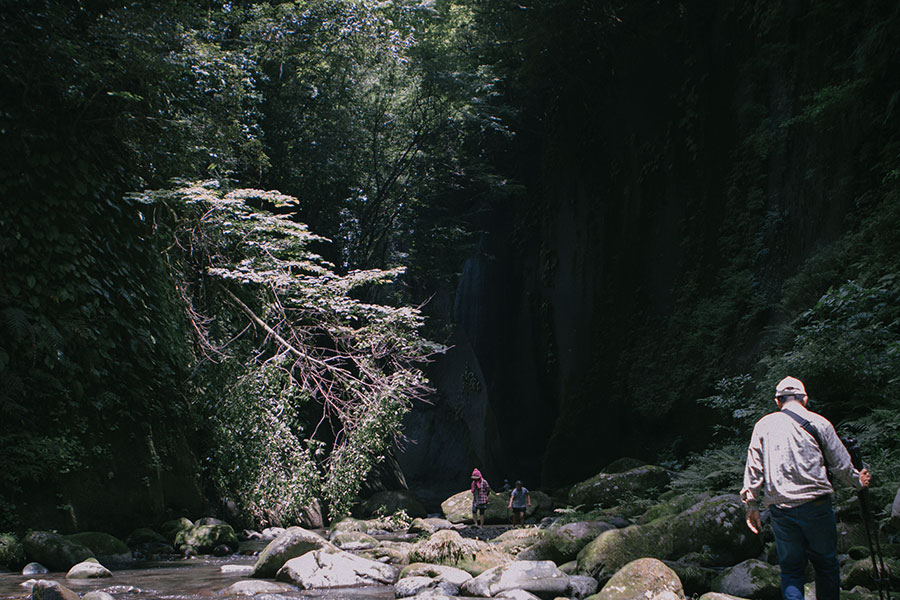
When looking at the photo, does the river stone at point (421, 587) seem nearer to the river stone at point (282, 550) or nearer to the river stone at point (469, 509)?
the river stone at point (282, 550)

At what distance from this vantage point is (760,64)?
11859mm

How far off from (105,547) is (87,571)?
1382mm

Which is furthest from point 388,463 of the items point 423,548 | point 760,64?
point 760,64

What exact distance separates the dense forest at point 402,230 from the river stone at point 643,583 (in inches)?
75.2

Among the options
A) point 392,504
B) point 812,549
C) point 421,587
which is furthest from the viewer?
point 392,504

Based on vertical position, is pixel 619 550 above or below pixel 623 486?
above

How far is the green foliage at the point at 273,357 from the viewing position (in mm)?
9945

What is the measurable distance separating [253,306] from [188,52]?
4487 millimetres

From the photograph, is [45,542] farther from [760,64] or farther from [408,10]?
[408,10]

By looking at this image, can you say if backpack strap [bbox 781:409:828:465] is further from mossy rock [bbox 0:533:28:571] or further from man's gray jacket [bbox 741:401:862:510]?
mossy rock [bbox 0:533:28:571]

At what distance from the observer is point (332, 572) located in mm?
7324

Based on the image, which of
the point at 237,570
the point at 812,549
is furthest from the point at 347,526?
the point at 812,549

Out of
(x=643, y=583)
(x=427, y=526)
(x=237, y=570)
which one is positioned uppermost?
(x=643, y=583)

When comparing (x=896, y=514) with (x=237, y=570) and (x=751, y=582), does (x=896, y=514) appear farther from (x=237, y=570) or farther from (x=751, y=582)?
(x=237, y=570)
